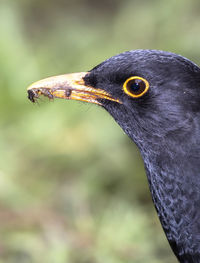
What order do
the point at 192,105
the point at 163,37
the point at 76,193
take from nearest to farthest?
the point at 192,105
the point at 76,193
the point at 163,37

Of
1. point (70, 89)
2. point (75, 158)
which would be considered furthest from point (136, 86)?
point (75, 158)

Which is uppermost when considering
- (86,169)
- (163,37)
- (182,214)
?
(163,37)

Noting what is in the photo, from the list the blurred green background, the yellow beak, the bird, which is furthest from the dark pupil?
the blurred green background

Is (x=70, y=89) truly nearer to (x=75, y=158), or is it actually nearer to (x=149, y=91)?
(x=149, y=91)

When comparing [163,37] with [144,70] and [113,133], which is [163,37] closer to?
[113,133]

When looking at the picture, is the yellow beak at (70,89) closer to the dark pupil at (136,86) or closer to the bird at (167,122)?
the bird at (167,122)

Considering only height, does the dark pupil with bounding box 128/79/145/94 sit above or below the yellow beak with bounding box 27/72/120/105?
below

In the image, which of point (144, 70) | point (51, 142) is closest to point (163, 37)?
point (51, 142)

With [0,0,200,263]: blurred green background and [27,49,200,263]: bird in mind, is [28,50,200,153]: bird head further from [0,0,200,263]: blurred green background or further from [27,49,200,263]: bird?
[0,0,200,263]: blurred green background
